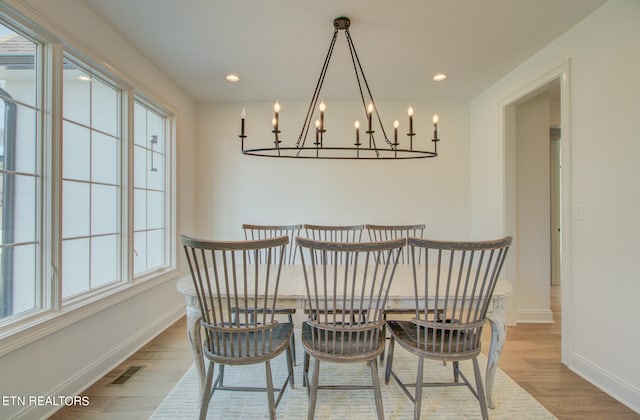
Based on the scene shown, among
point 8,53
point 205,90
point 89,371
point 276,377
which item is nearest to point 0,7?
point 8,53

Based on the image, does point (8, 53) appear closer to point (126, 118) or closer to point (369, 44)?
point (126, 118)

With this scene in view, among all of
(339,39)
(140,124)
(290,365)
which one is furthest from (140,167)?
(290,365)

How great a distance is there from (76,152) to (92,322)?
3.89ft

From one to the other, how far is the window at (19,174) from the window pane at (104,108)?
48 cm

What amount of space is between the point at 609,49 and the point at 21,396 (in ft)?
13.2

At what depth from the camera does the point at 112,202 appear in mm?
2320

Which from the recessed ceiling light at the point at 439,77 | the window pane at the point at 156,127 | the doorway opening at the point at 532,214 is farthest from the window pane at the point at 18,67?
the doorway opening at the point at 532,214

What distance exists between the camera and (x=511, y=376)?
2035mm

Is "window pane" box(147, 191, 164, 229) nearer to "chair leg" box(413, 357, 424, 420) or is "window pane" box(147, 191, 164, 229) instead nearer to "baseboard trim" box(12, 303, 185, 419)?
"baseboard trim" box(12, 303, 185, 419)

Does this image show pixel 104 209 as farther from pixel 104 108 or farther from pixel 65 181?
pixel 104 108

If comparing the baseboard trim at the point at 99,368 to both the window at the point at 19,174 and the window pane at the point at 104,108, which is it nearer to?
the window at the point at 19,174

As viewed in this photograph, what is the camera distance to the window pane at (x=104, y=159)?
2150mm

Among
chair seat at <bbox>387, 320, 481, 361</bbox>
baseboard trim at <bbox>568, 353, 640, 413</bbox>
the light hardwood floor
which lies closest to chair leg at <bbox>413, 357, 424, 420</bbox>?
chair seat at <bbox>387, 320, 481, 361</bbox>

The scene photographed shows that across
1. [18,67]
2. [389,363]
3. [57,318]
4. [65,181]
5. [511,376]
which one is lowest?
[511,376]
